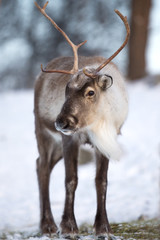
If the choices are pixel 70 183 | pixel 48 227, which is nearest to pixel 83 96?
pixel 70 183

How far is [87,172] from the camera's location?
876 cm

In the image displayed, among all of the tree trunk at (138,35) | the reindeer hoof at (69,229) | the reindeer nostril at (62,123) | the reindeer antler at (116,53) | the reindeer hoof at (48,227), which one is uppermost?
the tree trunk at (138,35)

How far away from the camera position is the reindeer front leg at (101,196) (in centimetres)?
420

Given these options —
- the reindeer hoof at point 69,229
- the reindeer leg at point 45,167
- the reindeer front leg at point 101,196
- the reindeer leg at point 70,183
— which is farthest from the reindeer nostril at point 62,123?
the reindeer leg at point 45,167

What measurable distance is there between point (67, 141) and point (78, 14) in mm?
10917

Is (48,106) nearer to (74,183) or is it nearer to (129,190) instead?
(74,183)

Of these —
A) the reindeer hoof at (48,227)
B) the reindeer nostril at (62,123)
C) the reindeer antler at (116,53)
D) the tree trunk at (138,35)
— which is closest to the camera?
the reindeer nostril at (62,123)

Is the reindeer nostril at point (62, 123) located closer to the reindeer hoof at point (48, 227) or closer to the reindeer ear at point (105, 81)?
the reindeer ear at point (105, 81)

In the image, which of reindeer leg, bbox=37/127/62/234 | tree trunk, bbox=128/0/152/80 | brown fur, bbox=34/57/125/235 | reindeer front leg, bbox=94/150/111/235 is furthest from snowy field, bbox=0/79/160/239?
reindeer front leg, bbox=94/150/111/235

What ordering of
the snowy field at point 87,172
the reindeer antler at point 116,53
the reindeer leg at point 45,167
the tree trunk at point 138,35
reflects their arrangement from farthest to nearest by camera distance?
1. the tree trunk at point 138,35
2. the snowy field at point 87,172
3. the reindeer leg at point 45,167
4. the reindeer antler at point 116,53

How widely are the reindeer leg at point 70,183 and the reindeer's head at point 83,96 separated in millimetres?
392

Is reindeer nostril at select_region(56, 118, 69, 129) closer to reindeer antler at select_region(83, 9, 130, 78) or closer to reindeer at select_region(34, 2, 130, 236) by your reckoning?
reindeer at select_region(34, 2, 130, 236)

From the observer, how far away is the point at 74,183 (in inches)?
171

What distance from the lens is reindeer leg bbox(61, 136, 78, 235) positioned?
4203 millimetres
